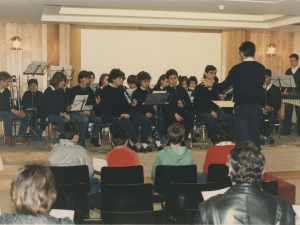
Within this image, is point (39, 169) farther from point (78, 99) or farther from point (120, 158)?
point (78, 99)

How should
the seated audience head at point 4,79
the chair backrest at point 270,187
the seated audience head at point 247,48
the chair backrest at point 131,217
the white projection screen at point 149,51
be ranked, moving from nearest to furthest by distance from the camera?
the chair backrest at point 131,217 → the chair backrest at point 270,187 → the seated audience head at point 247,48 → the seated audience head at point 4,79 → the white projection screen at point 149,51

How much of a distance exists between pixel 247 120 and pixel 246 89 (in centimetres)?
45

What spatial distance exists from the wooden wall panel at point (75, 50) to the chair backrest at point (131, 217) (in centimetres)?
751

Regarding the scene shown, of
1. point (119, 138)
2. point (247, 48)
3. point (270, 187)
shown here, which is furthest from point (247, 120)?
point (270, 187)

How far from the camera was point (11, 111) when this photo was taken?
8.20m

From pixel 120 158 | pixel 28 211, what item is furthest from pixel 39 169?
pixel 120 158

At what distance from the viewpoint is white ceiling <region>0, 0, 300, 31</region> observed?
24.6 feet

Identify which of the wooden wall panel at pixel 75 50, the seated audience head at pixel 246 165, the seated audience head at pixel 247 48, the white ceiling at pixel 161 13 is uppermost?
the white ceiling at pixel 161 13

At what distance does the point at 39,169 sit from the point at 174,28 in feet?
32.6

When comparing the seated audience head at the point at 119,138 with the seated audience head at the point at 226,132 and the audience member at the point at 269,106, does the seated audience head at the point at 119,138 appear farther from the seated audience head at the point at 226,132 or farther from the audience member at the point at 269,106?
the audience member at the point at 269,106

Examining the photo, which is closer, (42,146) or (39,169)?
(39,169)

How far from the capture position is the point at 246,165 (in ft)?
8.20

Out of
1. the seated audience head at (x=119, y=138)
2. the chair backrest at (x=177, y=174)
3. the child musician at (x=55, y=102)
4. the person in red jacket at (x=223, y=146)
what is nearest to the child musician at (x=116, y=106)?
the child musician at (x=55, y=102)

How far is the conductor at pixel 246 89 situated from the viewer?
6047mm
